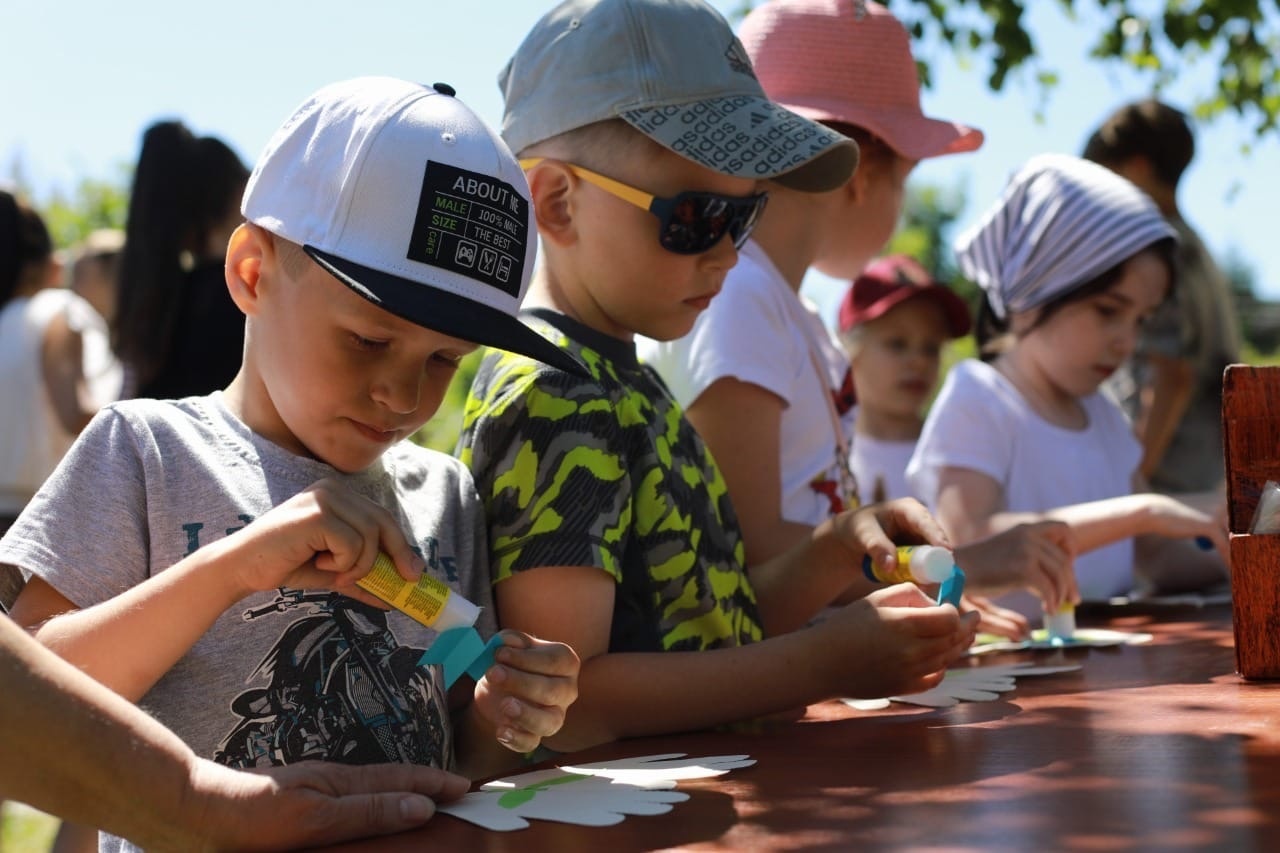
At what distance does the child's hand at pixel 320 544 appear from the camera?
56.1 inches

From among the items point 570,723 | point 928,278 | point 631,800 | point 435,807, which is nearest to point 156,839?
point 435,807

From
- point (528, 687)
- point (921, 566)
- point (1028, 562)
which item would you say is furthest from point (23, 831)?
point (528, 687)

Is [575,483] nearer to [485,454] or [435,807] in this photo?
[485,454]

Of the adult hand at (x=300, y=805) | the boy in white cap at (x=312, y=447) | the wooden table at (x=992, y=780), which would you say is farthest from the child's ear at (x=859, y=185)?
the adult hand at (x=300, y=805)

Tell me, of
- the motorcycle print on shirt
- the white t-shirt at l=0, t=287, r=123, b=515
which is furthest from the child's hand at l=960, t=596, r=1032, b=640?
the white t-shirt at l=0, t=287, r=123, b=515

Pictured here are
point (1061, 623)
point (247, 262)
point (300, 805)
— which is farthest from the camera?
point (1061, 623)

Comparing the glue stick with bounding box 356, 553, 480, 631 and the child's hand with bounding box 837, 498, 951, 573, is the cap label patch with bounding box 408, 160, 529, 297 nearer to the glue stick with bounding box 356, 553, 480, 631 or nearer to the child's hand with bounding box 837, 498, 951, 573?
the glue stick with bounding box 356, 553, 480, 631

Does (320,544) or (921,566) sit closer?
(320,544)

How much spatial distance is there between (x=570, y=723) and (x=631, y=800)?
48cm

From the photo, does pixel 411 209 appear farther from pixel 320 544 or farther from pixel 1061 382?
pixel 1061 382

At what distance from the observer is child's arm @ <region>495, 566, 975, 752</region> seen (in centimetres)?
188

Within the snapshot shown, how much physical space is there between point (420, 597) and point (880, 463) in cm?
457

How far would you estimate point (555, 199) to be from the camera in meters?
2.25

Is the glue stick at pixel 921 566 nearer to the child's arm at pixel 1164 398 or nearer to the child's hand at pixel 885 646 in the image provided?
the child's hand at pixel 885 646
